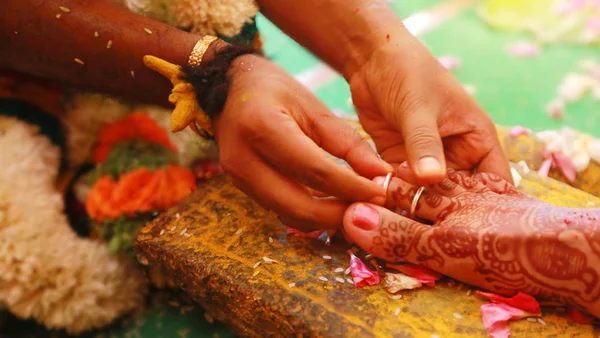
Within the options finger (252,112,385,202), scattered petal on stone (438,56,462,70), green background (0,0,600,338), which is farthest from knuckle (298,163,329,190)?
scattered petal on stone (438,56,462,70)

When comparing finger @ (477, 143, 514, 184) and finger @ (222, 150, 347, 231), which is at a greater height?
finger @ (477, 143, 514, 184)

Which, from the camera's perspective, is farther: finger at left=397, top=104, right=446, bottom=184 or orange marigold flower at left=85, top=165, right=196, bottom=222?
orange marigold flower at left=85, top=165, right=196, bottom=222

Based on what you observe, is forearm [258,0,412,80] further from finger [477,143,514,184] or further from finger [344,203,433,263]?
finger [344,203,433,263]

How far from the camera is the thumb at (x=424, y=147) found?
87 centimetres

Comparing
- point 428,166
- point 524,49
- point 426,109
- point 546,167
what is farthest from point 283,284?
point 524,49

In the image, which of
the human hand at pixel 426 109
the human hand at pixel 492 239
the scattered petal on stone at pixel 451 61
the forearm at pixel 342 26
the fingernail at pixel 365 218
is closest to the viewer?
the human hand at pixel 492 239

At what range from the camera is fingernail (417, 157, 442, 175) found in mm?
865

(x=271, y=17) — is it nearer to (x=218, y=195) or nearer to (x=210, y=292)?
(x=218, y=195)

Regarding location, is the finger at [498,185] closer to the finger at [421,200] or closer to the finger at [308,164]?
the finger at [421,200]

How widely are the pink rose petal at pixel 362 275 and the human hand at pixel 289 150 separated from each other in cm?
9

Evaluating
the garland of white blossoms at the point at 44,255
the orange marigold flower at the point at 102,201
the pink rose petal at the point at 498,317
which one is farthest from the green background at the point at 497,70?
the pink rose petal at the point at 498,317

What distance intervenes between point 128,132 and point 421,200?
84cm

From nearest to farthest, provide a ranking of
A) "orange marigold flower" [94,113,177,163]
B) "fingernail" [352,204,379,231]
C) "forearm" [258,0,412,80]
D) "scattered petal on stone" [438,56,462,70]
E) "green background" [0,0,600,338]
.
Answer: "fingernail" [352,204,379,231], "forearm" [258,0,412,80], "orange marigold flower" [94,113,177,163], "green background" [0,0,600,338], "scattered petal on stone" [438,56,462,70]

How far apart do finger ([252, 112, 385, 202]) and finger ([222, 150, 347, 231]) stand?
0.02m
